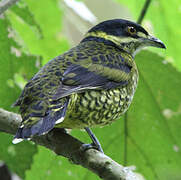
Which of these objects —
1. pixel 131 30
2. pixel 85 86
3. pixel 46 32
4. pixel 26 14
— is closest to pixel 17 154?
pixel 85 86

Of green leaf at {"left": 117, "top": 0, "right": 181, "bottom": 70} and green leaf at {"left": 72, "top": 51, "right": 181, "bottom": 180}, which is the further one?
green leaf at {"left": 117, "top": 0, "right": 181, "bottom": 70}

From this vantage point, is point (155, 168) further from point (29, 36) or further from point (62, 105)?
point (29, 36)

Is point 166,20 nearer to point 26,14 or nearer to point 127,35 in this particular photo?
point 127,35

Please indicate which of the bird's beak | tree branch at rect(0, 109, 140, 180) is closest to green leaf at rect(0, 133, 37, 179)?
tree branch at rect(0, 109, 140, 180)

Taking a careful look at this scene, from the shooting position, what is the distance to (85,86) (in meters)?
3.03

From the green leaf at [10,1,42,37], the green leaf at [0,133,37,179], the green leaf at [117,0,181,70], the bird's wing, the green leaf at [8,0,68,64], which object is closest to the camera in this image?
the bird's wing

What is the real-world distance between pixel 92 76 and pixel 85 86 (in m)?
0.19

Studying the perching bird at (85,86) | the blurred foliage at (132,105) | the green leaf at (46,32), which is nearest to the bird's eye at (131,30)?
the perching bird at (85,86)

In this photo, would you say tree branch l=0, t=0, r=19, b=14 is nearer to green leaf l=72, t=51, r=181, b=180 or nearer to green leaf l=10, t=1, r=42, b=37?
green leaf l=10, t=1, r=42, b=37

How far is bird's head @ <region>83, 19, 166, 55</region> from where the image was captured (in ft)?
12.9

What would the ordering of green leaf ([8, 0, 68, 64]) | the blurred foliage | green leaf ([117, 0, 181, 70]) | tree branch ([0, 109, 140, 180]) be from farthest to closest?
green leaf ([117, 0, 181, 70]) < green leaf ([8, 0, 68, 64]) < the blurred foliage < tree branch ([0, 109, 140, 180])

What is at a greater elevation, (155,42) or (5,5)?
(5,5)

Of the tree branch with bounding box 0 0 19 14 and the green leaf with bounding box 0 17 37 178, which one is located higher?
the tree branch with bounding box 0 0 19 14

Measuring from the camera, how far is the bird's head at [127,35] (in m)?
3.93
